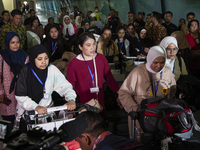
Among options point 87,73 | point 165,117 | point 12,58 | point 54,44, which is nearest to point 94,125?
point 165,117

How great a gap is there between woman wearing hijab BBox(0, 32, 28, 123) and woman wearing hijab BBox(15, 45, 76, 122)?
29.1 inches

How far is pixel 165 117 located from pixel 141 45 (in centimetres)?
446

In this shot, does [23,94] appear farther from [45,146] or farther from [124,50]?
[124,50]

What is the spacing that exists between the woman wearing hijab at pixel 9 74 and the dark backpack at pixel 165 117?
2.10 m

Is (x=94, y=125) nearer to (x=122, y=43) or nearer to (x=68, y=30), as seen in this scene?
(x=122, y=43)

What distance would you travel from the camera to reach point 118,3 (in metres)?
14.7

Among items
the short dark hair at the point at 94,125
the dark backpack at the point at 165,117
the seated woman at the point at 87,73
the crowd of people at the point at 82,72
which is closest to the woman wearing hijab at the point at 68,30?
the crowd of people at the point at 82,72

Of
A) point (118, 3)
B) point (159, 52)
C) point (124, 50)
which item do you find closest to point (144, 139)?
point (159, 52)

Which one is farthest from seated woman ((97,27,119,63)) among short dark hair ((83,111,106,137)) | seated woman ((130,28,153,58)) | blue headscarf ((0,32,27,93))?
short dark hair ((83,111,106,137))

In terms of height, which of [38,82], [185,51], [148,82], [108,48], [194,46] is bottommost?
[148,82]

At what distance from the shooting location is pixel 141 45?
6.50m

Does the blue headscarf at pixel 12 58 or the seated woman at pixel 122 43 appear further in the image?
the seated woman at pixel 122 43

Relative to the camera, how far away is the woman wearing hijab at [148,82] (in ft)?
9.49

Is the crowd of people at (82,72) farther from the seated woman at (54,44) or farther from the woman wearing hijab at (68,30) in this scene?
the woman wearing hijab at (68,30)
